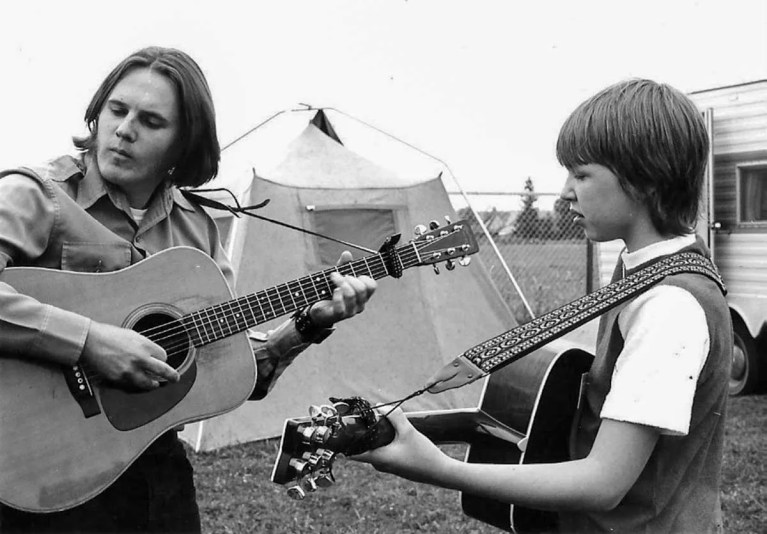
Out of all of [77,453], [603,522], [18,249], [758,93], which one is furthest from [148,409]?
[758,93]

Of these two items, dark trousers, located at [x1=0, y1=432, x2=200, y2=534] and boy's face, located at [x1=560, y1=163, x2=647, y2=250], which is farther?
dark trousers, located at [x1=0, y1=432, x2=200, y2=534]

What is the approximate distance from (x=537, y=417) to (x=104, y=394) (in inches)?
45.5

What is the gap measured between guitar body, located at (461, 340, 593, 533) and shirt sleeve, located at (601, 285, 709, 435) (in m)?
0.34

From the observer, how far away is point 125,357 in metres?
2.15

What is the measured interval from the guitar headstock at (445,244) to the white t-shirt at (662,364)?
120 centimetres

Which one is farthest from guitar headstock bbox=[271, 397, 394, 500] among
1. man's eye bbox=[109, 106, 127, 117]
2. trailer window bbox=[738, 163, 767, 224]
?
trailer window bbox=[738, 163, 767, 224]

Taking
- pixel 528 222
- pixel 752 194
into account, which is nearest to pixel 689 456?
pixel 752 194

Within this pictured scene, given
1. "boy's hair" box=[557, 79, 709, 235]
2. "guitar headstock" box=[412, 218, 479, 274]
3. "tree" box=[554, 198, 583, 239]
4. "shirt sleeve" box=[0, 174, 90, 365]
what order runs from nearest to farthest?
"boy's hair" box=[557, 79, 709, 235] < "shirt sleeve" box=[0, 174, 90, 365] < "guitar headstock" box=[412, 218, 479, 274] < "tree" box=[554, 198, 583, 239]

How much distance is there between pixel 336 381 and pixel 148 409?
387cm

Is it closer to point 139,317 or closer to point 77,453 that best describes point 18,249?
point 139,317

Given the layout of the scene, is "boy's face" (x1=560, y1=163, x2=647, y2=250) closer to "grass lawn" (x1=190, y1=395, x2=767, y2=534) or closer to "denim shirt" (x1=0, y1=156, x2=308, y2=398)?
"denim shirt" (x1=0, y1=156, x2=308, y2=398)

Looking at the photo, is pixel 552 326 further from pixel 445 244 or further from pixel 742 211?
pixel 742 211

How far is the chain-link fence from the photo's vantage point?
10.0m

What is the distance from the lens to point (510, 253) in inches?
408
